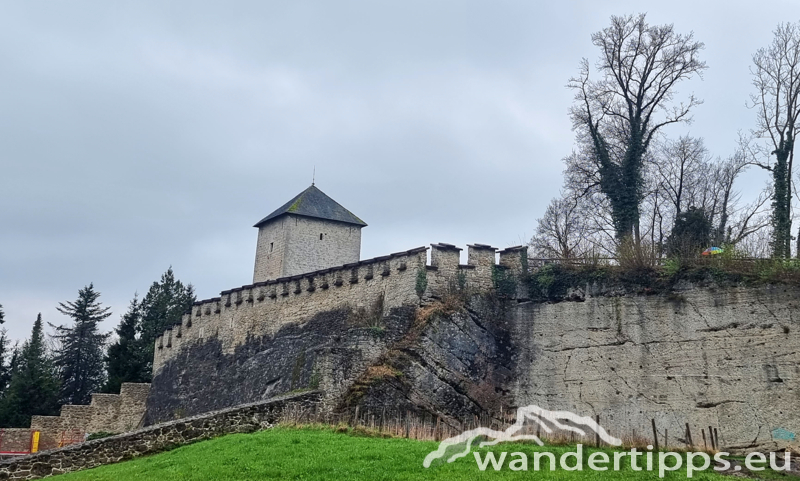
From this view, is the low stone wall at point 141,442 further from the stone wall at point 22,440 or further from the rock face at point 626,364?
the stone wall at point 22,440

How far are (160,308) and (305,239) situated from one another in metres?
14.3

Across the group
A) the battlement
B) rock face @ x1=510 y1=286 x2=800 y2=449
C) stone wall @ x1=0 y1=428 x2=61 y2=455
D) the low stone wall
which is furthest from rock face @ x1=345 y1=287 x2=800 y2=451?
stone wall @ x1=0 y1=428 x2=61 y2=455

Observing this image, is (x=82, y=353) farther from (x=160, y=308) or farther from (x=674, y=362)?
(x=674, y=362)

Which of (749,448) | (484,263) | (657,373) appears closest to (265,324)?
(484,263)

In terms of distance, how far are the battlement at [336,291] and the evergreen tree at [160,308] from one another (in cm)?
932

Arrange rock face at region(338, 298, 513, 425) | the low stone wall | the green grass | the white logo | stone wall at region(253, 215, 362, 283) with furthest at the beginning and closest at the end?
1. stone wall at region(253, 215, 362, 283)
2. rock face at region(338, 298, 513, 425)
3. the low stone wall
4. the white logo
5. the green grass

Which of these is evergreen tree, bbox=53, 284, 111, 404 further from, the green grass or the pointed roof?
the green grass

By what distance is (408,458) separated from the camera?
1595 cm

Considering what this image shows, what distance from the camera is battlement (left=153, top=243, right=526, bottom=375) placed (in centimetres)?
2486

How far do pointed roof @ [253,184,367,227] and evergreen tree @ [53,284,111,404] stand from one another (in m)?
19.2

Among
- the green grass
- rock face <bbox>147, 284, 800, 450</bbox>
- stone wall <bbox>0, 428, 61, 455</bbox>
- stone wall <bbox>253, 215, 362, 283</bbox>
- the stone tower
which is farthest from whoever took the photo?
the stone tower

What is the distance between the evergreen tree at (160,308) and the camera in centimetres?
4553

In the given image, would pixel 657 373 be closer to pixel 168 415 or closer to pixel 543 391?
pixel 543 391

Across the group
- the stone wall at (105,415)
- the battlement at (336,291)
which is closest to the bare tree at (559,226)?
the battlement at (336,291)
